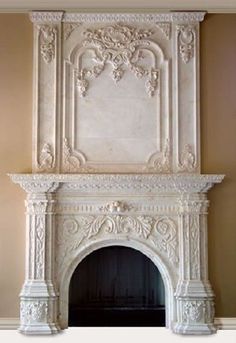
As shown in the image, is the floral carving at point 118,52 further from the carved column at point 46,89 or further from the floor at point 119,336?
the floor at point 119,336

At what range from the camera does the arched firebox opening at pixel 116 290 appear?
579 cm

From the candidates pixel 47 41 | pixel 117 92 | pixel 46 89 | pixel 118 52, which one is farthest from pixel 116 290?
pixel 47 41

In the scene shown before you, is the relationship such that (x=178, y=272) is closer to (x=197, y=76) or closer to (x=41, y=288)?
(x=41, y=288)

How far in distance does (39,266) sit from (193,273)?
4.52 ft

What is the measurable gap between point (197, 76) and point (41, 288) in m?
2.39

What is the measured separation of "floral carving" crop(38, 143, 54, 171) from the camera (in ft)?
17.5

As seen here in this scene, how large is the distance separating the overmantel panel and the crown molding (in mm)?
70

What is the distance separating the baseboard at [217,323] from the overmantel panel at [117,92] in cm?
136

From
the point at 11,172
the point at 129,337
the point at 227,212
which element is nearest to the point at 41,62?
the point at 11,172

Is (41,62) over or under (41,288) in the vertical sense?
over

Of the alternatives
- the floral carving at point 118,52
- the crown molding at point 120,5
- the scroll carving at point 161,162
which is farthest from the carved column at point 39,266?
the crown molding at point 120,5

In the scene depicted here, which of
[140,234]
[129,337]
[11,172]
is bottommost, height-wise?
[129,337]

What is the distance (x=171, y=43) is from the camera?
5.48m

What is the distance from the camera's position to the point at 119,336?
532 centimetres
